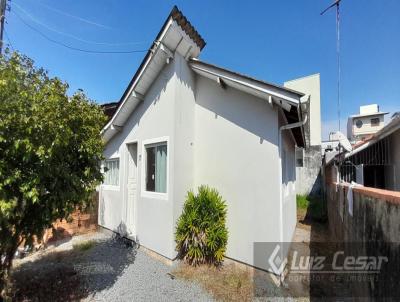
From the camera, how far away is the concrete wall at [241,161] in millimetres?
6117

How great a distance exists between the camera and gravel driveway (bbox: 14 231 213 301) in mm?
5270

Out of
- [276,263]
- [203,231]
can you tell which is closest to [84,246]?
[203,231]

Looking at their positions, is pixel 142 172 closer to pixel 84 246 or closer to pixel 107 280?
pixel 107 280

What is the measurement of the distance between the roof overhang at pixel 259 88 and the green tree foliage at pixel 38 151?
12.3 feet

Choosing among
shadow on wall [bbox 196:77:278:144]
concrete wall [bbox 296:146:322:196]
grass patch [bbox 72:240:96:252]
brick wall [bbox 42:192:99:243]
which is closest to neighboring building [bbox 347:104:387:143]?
concrete wall [bbox 296:146:322:196]

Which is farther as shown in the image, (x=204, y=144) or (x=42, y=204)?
(x=204, y=144)

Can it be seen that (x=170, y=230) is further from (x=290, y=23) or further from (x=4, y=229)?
(x=290, y=23)

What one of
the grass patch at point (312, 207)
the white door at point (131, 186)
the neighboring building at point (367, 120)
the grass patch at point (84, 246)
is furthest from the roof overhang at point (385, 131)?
the neighboring building at point (367, 120)

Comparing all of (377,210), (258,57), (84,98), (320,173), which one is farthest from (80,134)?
(320,173)

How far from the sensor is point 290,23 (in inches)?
388

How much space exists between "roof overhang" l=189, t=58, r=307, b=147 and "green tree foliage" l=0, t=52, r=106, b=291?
376 cm

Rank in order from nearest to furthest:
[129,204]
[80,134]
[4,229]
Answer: [4,229] < [80,134] < [129,204]

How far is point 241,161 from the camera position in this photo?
6688mm

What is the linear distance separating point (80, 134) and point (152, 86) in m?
3.79
